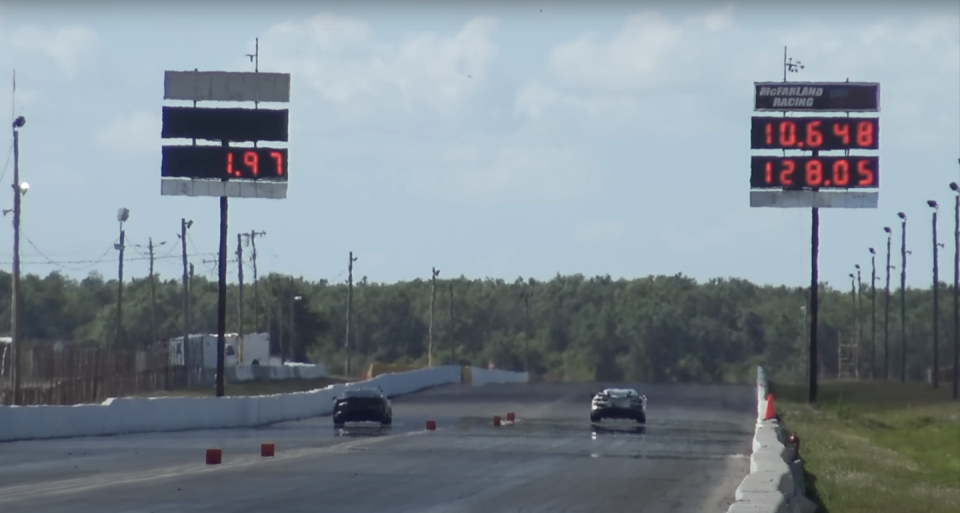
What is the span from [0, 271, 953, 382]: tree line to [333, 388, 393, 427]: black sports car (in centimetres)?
9094

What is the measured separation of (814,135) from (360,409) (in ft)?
55.9

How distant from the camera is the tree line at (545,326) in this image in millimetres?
151250

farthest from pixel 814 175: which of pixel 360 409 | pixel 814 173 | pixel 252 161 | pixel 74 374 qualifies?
pixel 74 374

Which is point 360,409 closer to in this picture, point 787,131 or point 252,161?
point 252,161

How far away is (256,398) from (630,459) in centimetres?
1944

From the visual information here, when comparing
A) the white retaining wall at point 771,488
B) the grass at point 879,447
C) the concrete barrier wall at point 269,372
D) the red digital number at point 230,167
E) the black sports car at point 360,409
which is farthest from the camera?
the concrete barrier wall at point 269,372

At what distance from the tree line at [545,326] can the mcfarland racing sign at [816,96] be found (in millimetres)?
90149

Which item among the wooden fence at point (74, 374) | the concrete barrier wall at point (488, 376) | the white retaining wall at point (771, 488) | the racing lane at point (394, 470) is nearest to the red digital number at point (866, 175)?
the racing lane at point (394, 470)

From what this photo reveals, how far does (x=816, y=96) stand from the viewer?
50719 millimetres

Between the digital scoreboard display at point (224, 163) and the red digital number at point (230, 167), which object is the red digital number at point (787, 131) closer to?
the digital scoreboard display at point (224, 163)

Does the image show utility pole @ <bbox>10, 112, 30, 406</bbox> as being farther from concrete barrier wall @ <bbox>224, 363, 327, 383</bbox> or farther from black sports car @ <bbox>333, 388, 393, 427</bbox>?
concrete barrier wall @ <bbox>224, 363, 327, 383</bbox>

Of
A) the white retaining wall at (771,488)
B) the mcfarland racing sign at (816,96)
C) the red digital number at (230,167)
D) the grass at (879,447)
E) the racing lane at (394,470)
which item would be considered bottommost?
the grass at (879,447)

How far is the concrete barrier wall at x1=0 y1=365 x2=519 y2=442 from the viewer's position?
3481 cm

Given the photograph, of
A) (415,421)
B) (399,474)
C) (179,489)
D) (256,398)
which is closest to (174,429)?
(256,398)
